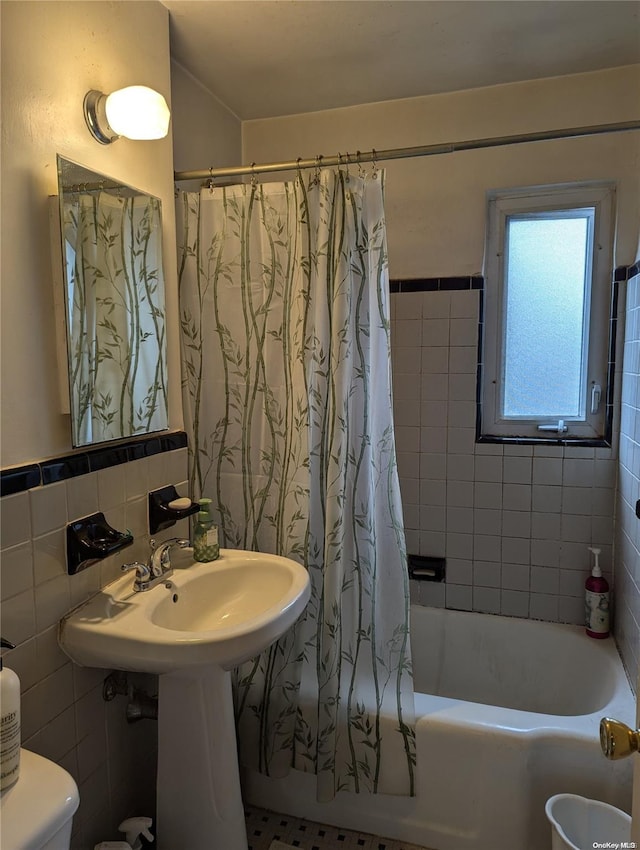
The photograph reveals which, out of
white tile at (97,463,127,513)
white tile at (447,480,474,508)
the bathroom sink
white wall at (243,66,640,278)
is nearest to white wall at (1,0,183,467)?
white tile at (97,463,127,513)

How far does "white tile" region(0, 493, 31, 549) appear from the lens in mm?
1137

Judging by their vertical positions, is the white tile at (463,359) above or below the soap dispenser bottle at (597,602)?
above

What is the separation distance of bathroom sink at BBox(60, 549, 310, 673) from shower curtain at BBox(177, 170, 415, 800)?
6.6 inches

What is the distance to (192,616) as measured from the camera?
1551 millimetres

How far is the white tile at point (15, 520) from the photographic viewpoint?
44.8 inches

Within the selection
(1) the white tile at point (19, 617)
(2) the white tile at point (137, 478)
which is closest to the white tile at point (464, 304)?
(2) the white tile at point (137, 478)

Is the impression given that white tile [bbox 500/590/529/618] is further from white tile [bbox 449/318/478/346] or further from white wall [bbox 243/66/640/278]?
white wall [bbox 243/66/640/278]

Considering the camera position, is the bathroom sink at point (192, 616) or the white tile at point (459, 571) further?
the white tile at point (459, 571)

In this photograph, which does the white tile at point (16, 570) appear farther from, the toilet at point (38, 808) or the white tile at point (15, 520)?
the toilet at point (38, 808)

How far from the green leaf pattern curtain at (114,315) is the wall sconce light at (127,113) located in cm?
16

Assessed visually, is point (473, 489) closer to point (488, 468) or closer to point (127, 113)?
point (488, 468)

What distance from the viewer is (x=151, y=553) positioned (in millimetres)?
1606

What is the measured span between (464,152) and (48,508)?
6.44ft

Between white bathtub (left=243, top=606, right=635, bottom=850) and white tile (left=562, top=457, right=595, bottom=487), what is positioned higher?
white tile (left=562, top=457, right=595, bottom=487)
